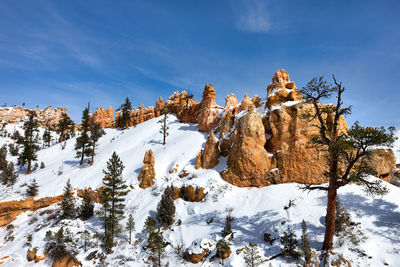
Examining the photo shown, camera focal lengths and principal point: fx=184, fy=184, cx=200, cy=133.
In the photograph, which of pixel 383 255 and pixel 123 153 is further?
pixel 123 153

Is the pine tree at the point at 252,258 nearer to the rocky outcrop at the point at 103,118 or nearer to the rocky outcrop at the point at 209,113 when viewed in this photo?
the rocky outcrop at the point at 209,113

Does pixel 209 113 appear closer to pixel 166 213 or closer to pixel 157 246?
pixel 166 213

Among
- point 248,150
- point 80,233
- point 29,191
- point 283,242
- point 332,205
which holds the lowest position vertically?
point 80,233

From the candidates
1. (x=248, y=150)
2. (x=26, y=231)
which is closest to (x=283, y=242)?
(x=248, y=150)

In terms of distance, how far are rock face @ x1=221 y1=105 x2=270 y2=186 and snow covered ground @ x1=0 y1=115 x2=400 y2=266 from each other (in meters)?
1.13

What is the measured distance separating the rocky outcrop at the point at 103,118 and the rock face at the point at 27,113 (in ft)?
155

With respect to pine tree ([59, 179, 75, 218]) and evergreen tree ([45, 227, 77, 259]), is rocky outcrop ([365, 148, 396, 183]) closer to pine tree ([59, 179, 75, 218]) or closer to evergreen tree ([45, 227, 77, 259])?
evergreen tree ([45, 227, 77, 259])

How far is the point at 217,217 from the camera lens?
18828mm

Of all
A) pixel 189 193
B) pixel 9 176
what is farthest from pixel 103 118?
pixel 189 193

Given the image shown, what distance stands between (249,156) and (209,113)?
22.2 meters

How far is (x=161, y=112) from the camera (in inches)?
2630

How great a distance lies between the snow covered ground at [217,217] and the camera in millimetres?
12539

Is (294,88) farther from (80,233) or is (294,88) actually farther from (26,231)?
(26,231)

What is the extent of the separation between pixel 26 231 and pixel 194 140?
27.0 metres
